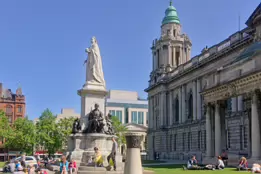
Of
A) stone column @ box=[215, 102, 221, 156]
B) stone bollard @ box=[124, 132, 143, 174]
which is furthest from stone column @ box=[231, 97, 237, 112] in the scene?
stone bollard @ box=[124, 132, 143, 174]

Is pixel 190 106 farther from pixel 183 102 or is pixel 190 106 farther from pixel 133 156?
pixel 133 156

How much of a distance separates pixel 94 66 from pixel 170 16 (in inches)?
2809

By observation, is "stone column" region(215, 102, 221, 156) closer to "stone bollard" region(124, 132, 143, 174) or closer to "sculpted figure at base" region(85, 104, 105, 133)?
"sculpted figure at base" region(85, 104, 105, 133)

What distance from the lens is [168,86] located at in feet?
290

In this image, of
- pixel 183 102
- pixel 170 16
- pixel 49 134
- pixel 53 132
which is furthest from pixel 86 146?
pixel 170 16

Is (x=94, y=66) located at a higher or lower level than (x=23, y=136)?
higher

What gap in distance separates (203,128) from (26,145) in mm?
33683

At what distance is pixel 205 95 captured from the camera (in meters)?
40.7

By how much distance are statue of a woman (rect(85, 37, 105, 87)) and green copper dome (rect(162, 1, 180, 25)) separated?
68902 mm

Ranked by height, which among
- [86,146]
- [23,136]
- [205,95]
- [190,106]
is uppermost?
[190,106]

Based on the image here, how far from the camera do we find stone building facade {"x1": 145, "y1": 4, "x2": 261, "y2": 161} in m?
34.9

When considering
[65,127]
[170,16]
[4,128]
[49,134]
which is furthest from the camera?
[170,16]

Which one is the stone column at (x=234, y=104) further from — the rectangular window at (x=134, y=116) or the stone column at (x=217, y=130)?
the rectangular window at (x=134, y=116)

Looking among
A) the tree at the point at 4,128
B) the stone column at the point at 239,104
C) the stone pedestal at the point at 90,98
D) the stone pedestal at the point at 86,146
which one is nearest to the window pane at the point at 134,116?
the tree at the point at 4,128
